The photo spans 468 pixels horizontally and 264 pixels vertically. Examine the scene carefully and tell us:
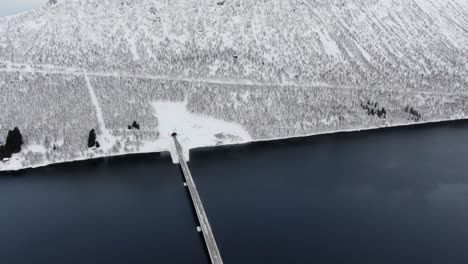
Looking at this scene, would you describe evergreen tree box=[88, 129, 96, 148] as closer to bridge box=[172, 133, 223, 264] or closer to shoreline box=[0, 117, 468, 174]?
shoreline box=[0, 117, 468, 174]

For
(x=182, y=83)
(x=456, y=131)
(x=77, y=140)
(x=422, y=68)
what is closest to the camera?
(x=77, y=140)

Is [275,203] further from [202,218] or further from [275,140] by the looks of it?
[275,140]

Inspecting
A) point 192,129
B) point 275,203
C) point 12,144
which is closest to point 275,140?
point 192,129

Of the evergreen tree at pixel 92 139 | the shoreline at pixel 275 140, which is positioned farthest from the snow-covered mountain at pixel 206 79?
the evergreen tree at pixel 92 139

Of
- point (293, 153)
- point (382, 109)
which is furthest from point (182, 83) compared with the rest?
point (382, 109)

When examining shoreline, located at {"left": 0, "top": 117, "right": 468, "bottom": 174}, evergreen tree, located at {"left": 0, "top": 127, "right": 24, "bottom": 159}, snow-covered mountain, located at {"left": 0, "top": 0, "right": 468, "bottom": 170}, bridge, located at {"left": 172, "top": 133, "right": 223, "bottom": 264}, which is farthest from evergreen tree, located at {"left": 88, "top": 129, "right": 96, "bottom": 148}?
bridge, located at {"left": 172, "top": 133, "right": 223, "bottom": 264}

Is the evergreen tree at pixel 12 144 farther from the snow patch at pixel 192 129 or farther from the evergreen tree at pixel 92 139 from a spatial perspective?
the snow patch at pixel 192 129

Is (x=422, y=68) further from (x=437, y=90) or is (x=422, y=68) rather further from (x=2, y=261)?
(x=2, y=261)
